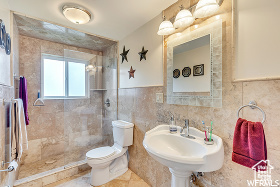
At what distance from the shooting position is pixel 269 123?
0.81 metres

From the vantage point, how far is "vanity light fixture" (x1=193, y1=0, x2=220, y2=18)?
1.00m

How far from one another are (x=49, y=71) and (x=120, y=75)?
1414 millimetres

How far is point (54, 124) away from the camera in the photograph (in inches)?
94.3

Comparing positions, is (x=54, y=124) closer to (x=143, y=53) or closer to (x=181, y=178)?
(x=143, y=53)

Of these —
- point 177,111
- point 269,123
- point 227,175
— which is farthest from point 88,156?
point 269,123

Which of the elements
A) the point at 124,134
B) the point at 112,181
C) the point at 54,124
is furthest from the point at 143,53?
the point at 54,124

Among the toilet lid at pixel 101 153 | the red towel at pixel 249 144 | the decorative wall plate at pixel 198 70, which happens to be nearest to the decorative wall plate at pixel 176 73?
the decorative wall plate at pixel 198 70

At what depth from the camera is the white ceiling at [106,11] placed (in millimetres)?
1400

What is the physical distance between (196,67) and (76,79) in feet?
6.59

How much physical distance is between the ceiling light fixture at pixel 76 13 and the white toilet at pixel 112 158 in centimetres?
158

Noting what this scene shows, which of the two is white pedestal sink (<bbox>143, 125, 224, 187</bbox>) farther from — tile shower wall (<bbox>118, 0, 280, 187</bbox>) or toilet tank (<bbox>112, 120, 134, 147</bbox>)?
toilet tank (<bbox>112, 120, 134, 147</bbox>)

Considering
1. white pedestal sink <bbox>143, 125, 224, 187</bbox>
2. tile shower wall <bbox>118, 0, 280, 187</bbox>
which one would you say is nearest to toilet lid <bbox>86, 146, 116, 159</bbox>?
tile shower wall <bbox>118, 0, 280, 187</bbox>

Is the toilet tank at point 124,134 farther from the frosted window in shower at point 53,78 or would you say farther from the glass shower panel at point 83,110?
the frosted window in shower at point 53,78

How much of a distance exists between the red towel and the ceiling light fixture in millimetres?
1945
